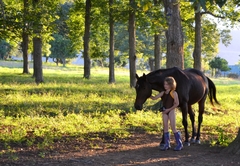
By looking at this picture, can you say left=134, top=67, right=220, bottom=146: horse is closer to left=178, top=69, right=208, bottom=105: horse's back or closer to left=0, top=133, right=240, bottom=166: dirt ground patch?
left=178, top=69, right=208, bottom=105: horse's back

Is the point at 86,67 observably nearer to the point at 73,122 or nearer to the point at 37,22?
the point at 37,22

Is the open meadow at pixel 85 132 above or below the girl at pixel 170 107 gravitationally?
below

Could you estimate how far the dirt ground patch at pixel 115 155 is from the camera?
6152mm

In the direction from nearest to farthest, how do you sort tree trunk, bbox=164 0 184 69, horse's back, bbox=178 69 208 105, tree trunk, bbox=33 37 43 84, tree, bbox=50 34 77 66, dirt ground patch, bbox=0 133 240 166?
dirt ground patch, bbox=0 133 240 166 → horse's back, bbox=178 69 208 105 → tree trunk, bbox=164 0 184 69 → tree trunk, bbox=33 37 43 84 → tree, bbox=50 34 77 66

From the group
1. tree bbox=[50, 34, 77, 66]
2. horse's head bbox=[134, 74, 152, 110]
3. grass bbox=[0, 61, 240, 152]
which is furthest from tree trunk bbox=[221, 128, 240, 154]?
tree bbox=[50, 34, 77, 66]

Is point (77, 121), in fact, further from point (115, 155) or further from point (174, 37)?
point (174, 37)

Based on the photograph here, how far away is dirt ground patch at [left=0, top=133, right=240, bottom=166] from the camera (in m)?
6.15

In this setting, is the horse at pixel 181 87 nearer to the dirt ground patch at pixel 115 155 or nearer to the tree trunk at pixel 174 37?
the dirt ground patch at pixel 115 155

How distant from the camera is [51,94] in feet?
51.7

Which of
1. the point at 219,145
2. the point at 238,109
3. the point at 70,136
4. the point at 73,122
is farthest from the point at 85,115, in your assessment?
the point at 238,109

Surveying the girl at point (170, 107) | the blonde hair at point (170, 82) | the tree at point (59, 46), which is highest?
the tree at point (59, 46)

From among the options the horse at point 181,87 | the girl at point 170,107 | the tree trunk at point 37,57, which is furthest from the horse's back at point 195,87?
the tree trunk at point 37,57

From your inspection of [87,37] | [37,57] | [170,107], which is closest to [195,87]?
[170,107]

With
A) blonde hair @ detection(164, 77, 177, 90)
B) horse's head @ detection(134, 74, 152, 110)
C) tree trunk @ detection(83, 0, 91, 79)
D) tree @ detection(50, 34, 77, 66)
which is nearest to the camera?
blonde hair @ detection(164, 77, 177, 90)
